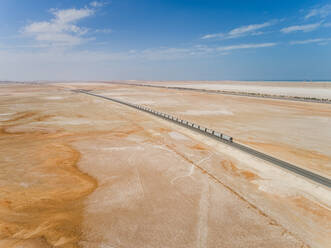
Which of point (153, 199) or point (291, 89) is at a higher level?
point (291, 89)

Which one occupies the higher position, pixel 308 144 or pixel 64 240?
pixel 308 144

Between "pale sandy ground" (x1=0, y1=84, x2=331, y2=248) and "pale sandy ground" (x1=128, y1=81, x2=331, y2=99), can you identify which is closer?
"pale sandy ground" (x1=0, y1=84, x2=331, y2=248)

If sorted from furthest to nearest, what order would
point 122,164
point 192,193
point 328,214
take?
point 122,164, point 192,193, point 328,214

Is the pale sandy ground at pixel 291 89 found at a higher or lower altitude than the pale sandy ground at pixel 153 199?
higher

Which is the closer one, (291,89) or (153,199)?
(153,199)

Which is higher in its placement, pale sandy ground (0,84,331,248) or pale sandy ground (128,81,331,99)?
pale sandy ground (128,81,331,99)

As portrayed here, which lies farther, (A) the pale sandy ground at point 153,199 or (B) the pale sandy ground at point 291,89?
Answer: (B) the pale sandy ground at point 291,89

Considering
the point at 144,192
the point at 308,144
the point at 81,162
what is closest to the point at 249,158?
the point at 308,144

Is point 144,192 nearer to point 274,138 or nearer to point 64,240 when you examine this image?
point 64,240
